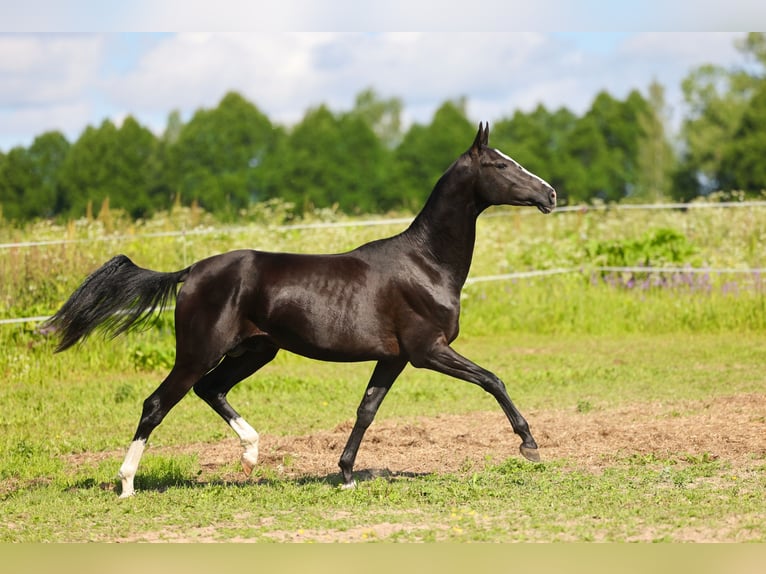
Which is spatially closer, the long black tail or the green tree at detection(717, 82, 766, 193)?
the long black tail

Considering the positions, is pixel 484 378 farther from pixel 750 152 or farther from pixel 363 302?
pixel 750 152

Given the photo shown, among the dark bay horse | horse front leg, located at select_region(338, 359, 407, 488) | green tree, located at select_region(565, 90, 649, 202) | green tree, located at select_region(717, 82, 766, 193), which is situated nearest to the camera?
the dark bay horse

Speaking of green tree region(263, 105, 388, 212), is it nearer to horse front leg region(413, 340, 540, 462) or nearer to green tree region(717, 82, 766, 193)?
green tree region(717, 82, 766, 193)

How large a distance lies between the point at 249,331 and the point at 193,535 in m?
1.64

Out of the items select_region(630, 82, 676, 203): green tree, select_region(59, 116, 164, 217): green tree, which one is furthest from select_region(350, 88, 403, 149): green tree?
select_region(59, 116, 164, 217): green tree

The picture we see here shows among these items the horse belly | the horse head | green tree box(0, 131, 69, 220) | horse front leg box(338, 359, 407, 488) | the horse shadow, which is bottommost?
the horse shadow

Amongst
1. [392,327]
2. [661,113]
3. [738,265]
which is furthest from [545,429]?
[661,113]

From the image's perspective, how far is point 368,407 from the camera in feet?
24.9

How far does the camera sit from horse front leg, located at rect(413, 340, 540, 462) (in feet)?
23.9

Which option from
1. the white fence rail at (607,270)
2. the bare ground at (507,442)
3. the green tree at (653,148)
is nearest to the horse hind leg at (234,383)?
the bare ground at (507,442)

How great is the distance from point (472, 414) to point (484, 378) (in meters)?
3.36

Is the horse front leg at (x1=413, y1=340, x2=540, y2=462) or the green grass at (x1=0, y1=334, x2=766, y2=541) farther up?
the horse front leg at (x1=413, y1=340, x2=540, y2=462)

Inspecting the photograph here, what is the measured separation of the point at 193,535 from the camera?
632cm

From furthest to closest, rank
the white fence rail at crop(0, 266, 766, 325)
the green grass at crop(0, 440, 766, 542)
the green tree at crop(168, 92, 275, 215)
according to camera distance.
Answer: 1. the green tree at crop(168, 92, 275, 215)
2. the white fence rail at crop(0, 266, 766, 325)
3. the green grass at crop(0, 440, 766, 542)
